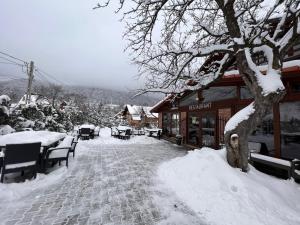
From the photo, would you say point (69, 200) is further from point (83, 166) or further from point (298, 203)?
point (298, 203)

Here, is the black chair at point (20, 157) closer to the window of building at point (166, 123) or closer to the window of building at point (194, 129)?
the window of building at point (194, 129)

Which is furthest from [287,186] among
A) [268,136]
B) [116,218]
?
[116,218]

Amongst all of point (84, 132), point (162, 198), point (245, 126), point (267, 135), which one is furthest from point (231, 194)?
point (84, 132)

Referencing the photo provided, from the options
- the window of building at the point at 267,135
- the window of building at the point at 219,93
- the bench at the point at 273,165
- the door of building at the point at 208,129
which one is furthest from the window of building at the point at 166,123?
the bench at the point at 273,165

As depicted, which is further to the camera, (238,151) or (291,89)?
(291,89)

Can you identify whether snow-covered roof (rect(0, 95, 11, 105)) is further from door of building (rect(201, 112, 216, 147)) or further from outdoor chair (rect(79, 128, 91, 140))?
door of building (rect(201, 112, 216, 147))

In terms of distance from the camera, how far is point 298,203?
4.01 meters

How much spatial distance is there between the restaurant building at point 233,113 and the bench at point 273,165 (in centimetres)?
113

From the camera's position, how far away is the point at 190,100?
41.6ft

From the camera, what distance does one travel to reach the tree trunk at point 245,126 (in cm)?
457

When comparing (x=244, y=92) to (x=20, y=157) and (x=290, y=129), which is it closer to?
(x=290, y=129)

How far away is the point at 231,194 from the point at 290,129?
3.81 meters

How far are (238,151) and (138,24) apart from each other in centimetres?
401

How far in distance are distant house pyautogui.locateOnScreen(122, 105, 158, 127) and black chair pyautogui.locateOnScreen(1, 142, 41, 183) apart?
29642 mm
